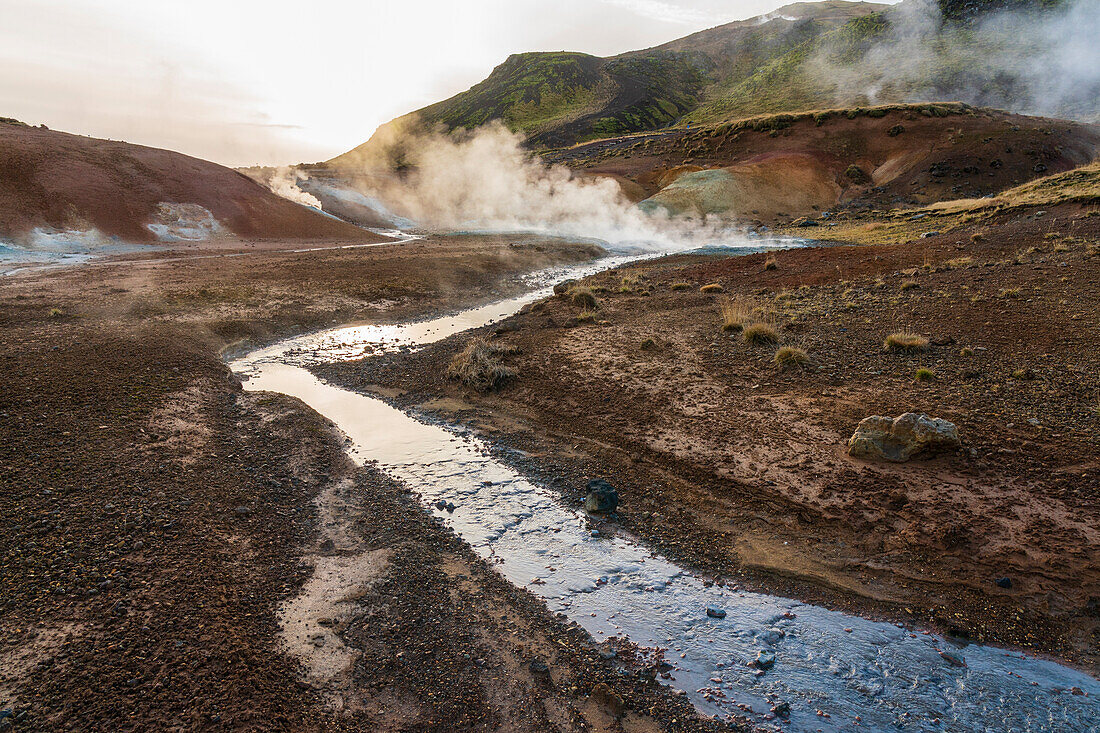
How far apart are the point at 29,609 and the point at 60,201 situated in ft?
127

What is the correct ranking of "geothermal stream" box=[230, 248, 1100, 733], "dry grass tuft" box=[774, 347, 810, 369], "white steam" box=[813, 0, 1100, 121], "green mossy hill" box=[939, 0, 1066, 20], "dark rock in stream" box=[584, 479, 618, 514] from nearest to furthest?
"geothermal stream" box=[230, 248, 1100, 733], "dark rock in stream" box=[584, 479, 618, 514], "dry grass tuft" box=[774, 347, 810, 369], "white steam" box=[813, 0, 1100, 121], "green mossy hill" box=[939, 0, 1066, 20]

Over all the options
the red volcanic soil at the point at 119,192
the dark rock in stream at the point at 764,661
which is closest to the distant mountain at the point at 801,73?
the red volcanic soil at the point at 119,192

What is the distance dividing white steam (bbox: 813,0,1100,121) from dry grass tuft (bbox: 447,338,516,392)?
83397mm

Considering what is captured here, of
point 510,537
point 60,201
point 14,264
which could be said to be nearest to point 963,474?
point 510,537

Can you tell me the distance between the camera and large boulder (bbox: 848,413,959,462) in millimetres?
7367

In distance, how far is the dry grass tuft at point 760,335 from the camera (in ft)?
40.0

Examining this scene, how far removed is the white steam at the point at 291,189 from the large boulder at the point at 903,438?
54554 millimetres

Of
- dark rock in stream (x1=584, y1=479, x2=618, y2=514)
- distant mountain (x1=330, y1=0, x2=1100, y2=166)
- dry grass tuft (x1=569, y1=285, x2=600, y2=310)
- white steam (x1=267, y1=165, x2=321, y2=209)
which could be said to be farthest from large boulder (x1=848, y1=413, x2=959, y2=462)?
distant mountain (x1=330, y1=0, x2=1100, y2=166)

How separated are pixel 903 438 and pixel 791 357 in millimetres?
3622

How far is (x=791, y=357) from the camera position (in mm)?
10875

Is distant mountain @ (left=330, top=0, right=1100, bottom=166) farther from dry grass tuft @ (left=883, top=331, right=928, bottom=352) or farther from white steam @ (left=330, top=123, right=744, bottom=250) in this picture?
dry grass tuft @ (left=883, top=331, right=928, bottom=352)

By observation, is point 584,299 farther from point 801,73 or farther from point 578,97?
point 578,97

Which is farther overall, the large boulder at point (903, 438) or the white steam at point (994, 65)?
the white steam at point (994, 65)

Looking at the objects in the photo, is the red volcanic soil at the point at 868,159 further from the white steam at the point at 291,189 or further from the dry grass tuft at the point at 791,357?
the dry grass tuft at the point at 791,357
